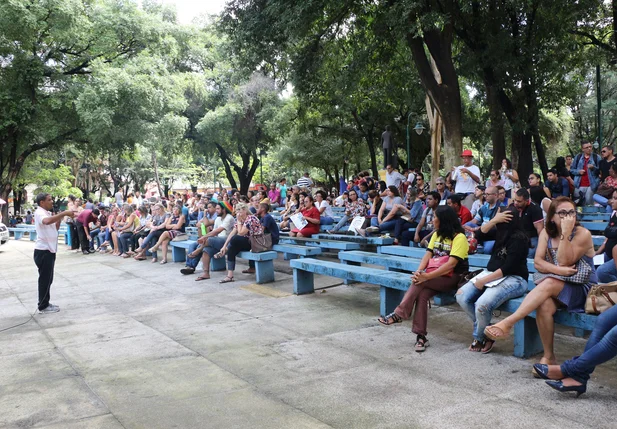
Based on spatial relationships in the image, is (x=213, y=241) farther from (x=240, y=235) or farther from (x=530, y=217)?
(x=530, y=217)

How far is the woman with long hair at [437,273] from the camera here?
563 cm

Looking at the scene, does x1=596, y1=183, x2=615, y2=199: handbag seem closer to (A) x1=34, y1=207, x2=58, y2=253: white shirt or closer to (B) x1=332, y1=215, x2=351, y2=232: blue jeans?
(B) x1=332, y1=215, x2=351, y2=232: blue jeans

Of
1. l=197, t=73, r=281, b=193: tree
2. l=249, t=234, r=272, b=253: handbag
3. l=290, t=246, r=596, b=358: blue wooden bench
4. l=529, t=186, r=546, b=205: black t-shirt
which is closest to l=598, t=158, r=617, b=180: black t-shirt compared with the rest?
l=529, t=186, r=546, b=205: black t-shirt

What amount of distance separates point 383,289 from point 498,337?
2.26m

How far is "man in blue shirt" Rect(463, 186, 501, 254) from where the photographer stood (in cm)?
793

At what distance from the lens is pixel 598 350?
13.3 feet

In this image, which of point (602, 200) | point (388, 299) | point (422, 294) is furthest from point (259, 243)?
point (602, 200)

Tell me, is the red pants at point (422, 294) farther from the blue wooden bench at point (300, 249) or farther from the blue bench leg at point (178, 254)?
the blue bench leg at point (178, 254)

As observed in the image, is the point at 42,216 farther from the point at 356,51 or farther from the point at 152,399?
the point at 356,51

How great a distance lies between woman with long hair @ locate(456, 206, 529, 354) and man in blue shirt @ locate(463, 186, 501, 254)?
232cm

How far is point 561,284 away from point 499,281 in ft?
2.06

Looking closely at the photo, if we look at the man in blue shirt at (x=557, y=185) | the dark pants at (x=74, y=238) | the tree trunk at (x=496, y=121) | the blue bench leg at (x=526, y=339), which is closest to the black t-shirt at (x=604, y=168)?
the man in blue shirt at (x=557, y=185)

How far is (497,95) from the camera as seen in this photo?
52.5ft

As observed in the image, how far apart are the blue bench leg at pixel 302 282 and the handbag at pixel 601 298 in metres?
4.93
